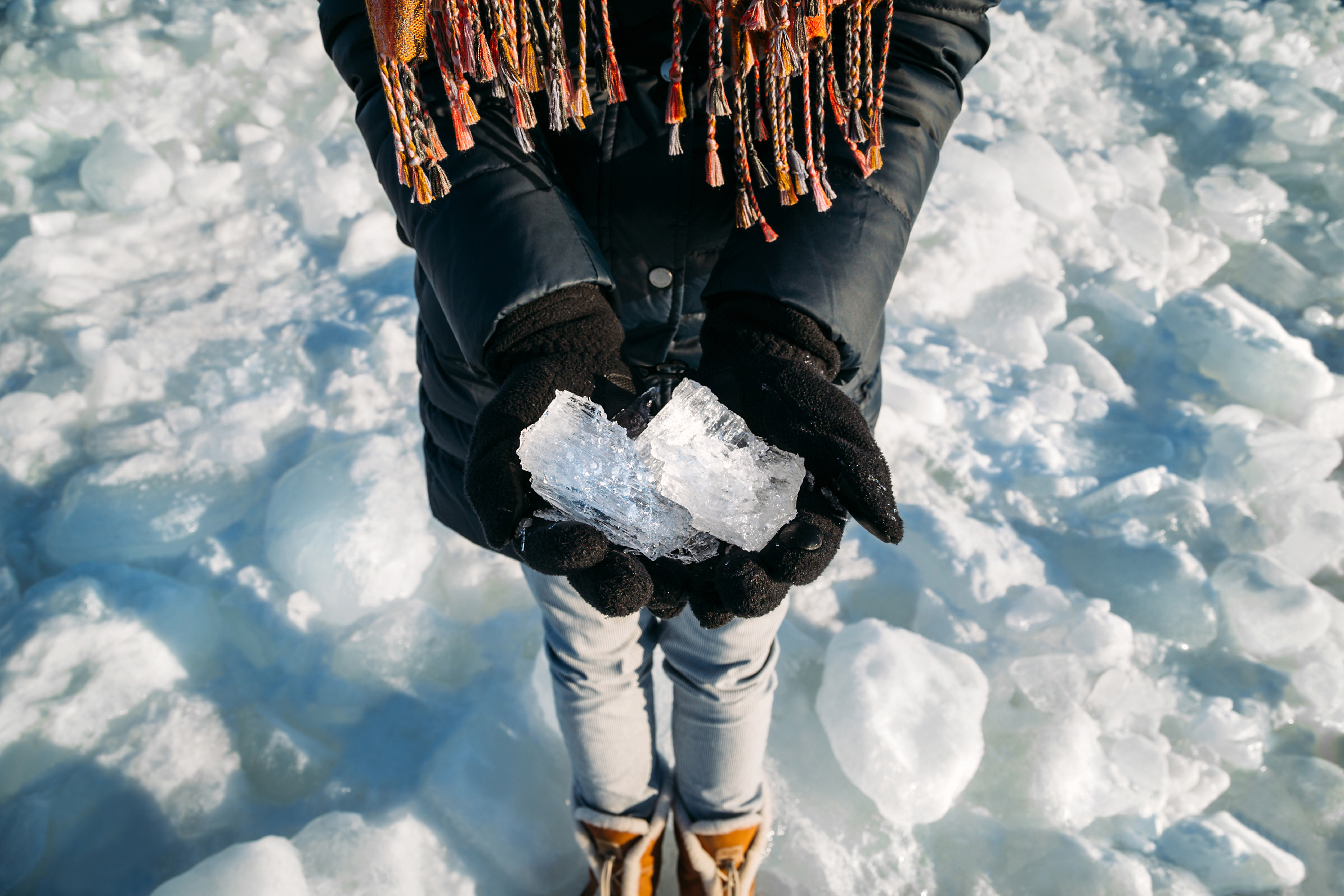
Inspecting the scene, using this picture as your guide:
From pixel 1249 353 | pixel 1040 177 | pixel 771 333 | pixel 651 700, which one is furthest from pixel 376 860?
pixel 1040 177

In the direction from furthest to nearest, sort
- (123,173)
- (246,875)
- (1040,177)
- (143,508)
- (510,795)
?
(1040,177) → (123,173) → (143,508) → (510,795) → (246,875)

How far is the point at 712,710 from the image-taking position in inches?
51.9

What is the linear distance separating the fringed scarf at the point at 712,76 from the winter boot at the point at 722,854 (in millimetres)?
1035

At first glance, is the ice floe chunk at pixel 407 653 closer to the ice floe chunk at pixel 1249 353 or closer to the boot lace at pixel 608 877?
the boot lace at pixel 608 877

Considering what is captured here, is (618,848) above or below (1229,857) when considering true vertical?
above

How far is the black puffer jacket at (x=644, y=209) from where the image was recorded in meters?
1.04

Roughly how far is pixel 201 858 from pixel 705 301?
143cm

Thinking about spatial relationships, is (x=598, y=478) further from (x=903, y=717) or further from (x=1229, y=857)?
(x=1229, y=857)

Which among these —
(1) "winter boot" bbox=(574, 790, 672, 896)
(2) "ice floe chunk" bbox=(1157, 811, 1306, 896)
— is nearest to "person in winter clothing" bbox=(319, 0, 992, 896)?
(1) "winter boot" bbox=(574, 790, 672, 896)

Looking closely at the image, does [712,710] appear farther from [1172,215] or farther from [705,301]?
[1172,215]

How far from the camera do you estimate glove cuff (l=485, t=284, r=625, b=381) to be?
1034mm

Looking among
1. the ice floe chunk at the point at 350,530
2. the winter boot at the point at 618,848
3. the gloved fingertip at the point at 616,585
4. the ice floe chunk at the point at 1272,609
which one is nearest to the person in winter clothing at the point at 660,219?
the gloved fingertip at the point at 616,585

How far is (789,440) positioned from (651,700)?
26.8 inches

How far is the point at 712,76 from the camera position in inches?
40.1
